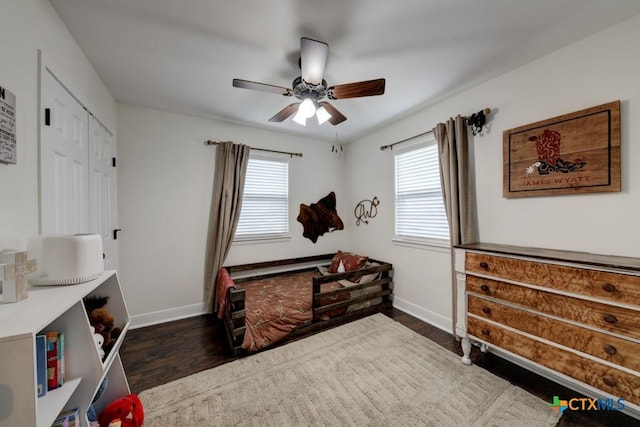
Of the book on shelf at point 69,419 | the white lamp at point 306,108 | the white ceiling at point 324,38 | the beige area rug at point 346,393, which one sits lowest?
the beige area rug at point 346,393

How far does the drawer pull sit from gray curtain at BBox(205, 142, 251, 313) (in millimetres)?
3342

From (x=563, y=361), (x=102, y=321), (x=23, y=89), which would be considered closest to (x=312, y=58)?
(x=23, y=89)

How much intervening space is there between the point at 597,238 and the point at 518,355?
3.27 feet

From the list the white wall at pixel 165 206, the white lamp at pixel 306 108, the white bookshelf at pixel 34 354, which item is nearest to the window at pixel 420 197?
the white lamp at pixel 306 108

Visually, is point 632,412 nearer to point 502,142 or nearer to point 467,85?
point 502,142

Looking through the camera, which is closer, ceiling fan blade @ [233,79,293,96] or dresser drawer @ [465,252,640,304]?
dresser drawer @ [465,252,640,304]

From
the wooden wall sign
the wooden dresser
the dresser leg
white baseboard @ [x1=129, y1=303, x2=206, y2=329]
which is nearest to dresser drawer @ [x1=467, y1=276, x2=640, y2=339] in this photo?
the wooden dresser

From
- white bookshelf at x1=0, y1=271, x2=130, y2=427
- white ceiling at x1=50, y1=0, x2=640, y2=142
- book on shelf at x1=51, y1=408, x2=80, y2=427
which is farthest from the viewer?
white ceiling at x1=50, y1=0, x2=640, y2=142

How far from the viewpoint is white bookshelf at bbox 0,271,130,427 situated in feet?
2.15

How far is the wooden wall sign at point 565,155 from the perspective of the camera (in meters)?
1.57

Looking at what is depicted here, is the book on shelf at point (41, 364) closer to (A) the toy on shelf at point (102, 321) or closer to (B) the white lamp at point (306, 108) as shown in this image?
(A) the toy on shelf at point (102, 321)

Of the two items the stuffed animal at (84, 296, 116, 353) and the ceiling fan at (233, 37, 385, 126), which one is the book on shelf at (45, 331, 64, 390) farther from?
the ceiling fan at (233, 37, 385, 126)

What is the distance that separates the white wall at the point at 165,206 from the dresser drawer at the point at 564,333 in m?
2.76

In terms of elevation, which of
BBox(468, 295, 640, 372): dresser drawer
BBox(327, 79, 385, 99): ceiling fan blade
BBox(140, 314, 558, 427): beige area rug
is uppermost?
BBox(327, 79, 385, 99): ceiling fan blade
